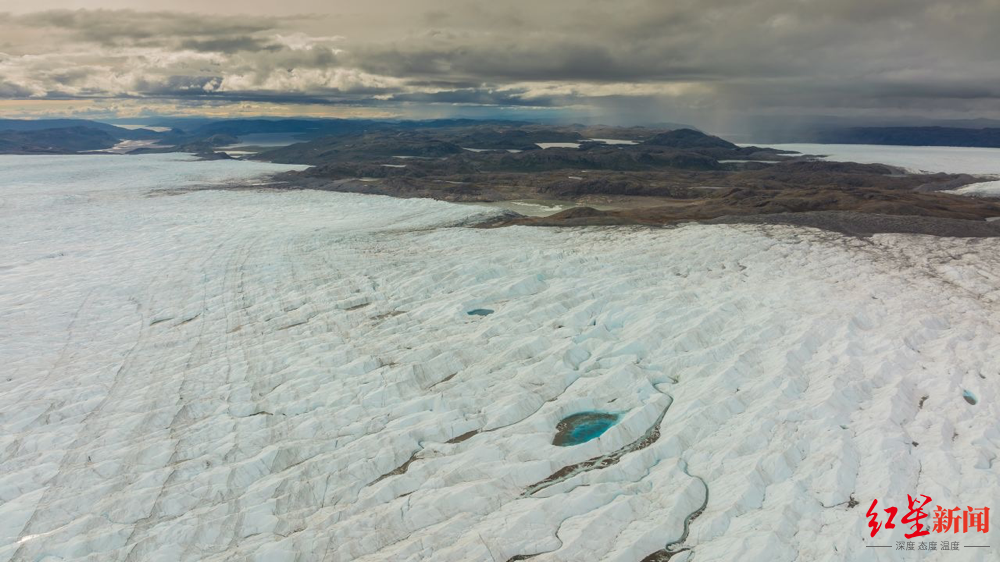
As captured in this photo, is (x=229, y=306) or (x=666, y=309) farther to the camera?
(x=229, y=306)

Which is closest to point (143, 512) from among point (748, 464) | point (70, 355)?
point (70, 355)

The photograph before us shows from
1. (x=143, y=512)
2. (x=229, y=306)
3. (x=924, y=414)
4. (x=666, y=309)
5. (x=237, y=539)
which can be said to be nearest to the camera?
(x=237, y=539)

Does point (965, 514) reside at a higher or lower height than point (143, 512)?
higher

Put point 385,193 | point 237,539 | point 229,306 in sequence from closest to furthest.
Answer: point 237,539 → point 229,306 → point 385,193

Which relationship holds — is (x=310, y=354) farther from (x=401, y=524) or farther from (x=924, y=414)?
(x=924, y=414)
